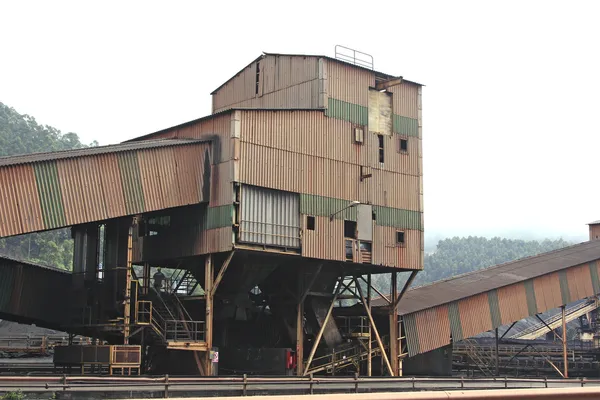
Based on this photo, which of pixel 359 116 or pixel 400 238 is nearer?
pixel 359 116

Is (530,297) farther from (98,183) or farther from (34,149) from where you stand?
(34,149)

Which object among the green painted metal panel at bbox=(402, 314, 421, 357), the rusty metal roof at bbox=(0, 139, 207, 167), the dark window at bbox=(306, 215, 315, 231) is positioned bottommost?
the green painted metal panel at bbox=(402, 314, 421, 357)

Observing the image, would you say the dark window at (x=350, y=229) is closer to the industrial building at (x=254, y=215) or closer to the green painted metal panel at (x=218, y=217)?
the industrial building at (x=254, y=215)

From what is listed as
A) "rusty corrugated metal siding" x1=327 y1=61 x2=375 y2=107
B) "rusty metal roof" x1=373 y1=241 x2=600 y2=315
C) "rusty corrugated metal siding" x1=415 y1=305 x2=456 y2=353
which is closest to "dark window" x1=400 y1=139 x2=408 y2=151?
"rusty corrugated metal siding" x1=327 y1=61 x2=375 y2=107

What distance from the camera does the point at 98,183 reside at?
1351 inches

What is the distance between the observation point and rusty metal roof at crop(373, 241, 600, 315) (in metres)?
48.9

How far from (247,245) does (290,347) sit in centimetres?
892

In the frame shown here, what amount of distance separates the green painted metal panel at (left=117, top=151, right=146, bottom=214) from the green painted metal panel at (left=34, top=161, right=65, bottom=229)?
336 centimetres

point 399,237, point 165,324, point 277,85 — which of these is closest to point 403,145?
point 399,237

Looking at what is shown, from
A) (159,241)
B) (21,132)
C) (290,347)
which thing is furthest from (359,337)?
(21,132)

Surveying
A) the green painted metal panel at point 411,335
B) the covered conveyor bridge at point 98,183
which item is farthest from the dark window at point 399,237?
the covered conveyor bridge at point 98,183

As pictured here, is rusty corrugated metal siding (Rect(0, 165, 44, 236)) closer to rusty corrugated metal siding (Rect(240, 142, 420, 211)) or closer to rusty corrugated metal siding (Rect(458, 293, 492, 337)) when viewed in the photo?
rusty corrugated metal siding (Rect(240, 142, 420, 211))

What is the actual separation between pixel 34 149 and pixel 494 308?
4634 inches

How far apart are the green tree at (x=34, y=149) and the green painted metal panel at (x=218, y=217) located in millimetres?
79796
